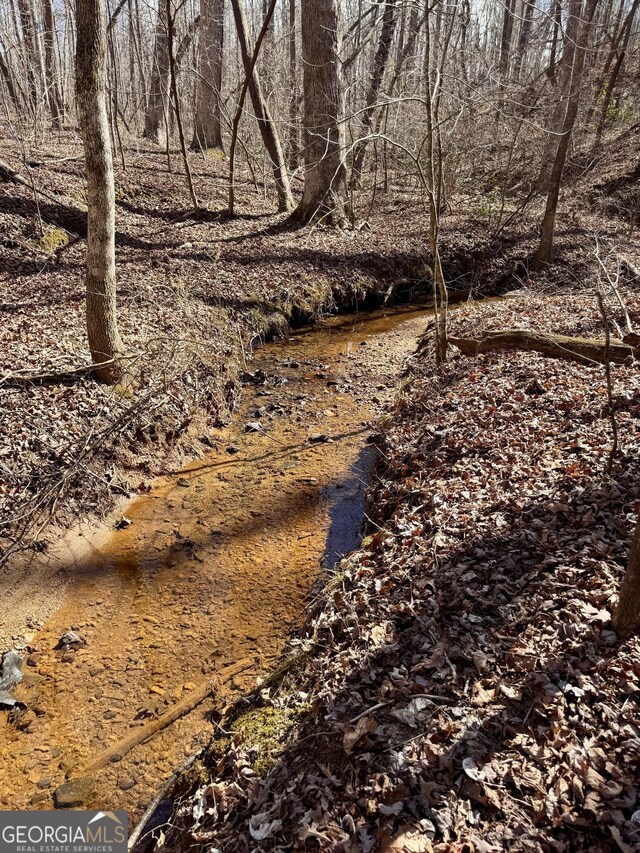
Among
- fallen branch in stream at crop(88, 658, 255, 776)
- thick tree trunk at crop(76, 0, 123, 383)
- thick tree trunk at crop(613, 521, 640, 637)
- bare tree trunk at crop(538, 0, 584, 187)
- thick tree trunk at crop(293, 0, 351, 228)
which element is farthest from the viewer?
thick tree trunk at crop(293, 0, 351, 228)

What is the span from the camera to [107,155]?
5.45 m

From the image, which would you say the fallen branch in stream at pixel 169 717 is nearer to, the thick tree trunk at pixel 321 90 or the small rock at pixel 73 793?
the small rock at pixel 73 793

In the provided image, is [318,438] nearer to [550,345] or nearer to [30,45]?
[550,345]

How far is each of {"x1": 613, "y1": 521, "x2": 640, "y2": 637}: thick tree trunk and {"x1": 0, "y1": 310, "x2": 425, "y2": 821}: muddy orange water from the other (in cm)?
243

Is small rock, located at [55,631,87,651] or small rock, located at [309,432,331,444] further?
small rock, located at [309,432,331,444]

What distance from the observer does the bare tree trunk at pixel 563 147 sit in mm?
9148

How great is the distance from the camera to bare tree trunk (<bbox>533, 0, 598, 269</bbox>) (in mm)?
9148

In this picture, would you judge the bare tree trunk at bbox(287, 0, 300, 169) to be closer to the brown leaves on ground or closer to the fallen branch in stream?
the brown leaves on ground

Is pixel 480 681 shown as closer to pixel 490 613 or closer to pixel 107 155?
pixel 490 613

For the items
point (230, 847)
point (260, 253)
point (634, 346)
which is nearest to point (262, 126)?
point (260, 253)

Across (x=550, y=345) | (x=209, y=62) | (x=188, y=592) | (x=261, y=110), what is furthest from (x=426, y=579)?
(x=209, y=62)

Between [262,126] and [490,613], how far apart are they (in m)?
14.1

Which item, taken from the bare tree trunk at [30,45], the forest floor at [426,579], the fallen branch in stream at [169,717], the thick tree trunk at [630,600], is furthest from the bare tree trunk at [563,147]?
the bare tree trunk at [30,45]

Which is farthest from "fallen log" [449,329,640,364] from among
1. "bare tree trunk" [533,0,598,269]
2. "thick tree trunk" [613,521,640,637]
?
"thick tree trunk" [613,521,640,637]
